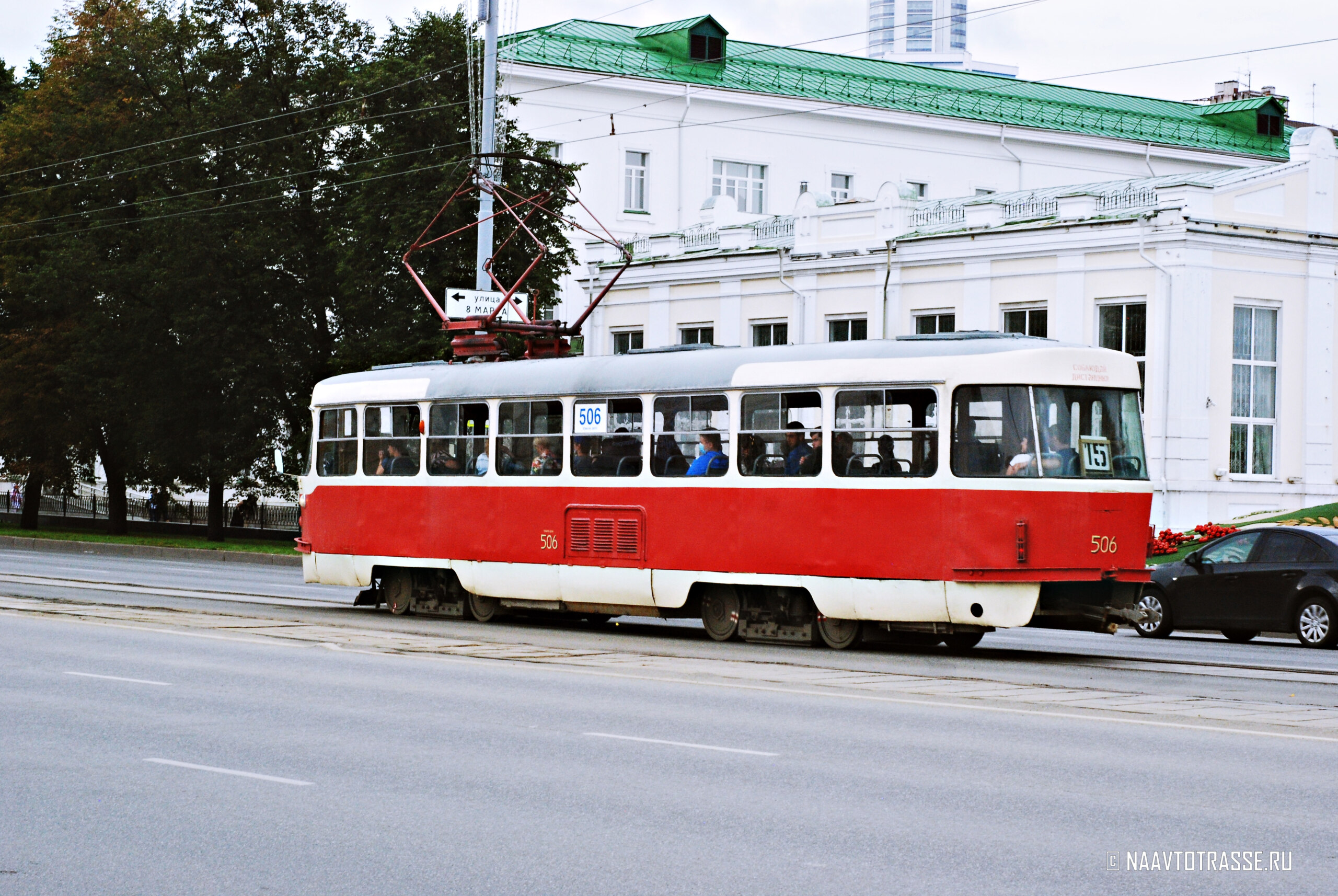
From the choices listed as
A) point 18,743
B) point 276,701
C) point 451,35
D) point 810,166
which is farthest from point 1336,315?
point 18,743

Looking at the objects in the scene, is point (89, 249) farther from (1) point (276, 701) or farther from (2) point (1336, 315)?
(1) point (276, 701)

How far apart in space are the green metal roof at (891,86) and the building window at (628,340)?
1098 cm

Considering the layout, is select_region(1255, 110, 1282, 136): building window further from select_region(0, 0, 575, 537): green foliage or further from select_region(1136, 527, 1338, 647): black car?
select_region(1136, 527, 1338, 647): black car

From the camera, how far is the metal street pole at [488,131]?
3072 centimetres

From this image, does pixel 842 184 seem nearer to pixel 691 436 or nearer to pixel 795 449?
pixel 691 436

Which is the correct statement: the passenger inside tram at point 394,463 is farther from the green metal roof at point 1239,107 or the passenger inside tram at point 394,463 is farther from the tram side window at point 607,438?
the green metal roof at point 1239,107

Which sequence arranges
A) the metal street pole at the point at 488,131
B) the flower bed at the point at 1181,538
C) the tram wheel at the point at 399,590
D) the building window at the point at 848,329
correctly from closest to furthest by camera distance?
the tram wheel at the point at 399,590
the metal street pole at the point at 488,131
the flower bed at the point at 1181,538
the building window at the point at 848,329

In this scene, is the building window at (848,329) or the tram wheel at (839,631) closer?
the tram wheel at (839,631)

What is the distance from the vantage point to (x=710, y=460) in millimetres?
18797

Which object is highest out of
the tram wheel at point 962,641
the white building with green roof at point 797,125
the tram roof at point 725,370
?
the white building with green roof at point 797,125

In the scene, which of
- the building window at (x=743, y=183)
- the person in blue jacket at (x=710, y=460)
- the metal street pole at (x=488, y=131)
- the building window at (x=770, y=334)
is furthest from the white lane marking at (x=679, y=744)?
the building window at (x=743, y=183)

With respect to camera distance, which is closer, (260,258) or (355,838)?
(355,838)

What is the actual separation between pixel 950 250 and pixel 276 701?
93.3 feet

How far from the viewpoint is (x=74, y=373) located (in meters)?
48.3
